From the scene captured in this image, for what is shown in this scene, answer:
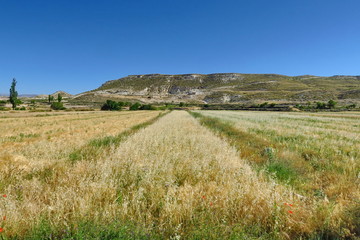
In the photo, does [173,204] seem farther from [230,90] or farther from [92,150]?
[230,90]

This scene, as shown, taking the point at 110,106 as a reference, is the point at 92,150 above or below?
below

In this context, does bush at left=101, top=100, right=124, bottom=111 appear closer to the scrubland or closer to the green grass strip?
the green grass strip

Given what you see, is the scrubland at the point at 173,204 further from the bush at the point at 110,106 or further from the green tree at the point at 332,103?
the green tree at the point at 332,103

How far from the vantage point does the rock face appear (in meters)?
126

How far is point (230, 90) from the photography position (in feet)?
520

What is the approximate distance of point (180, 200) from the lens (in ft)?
10.0

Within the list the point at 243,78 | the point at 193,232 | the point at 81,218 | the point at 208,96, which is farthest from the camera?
the point at 243,78

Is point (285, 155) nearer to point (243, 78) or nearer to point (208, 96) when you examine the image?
point (208, 96)

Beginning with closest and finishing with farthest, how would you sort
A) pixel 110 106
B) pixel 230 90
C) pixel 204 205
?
pixel 204 205, pixel 110 106, pixel 230 90

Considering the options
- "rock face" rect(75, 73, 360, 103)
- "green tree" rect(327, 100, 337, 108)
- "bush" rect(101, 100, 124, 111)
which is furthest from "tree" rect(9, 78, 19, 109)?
"green tree" rect(327, 100, 337, 108)

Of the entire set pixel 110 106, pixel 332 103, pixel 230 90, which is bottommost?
pixel 110 106

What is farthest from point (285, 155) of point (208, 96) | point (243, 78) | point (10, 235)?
point (243, 78)

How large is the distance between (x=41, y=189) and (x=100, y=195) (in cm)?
121

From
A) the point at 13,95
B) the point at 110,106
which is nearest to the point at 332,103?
the point at 110,106
